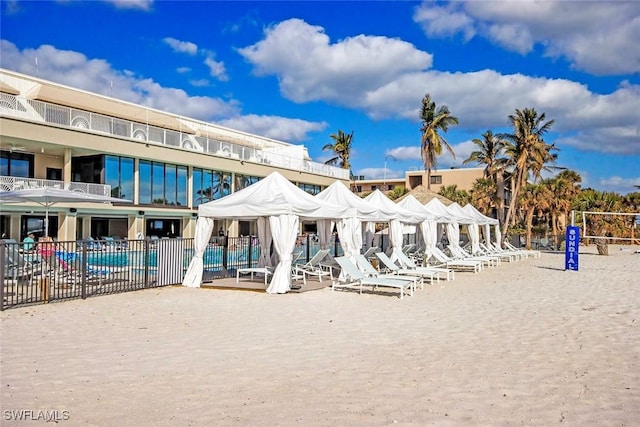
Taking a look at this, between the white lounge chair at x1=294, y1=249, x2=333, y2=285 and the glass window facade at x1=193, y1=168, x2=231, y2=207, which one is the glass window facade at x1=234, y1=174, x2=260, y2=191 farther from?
the white lounge chair at x1=294, y1=249, x2=333, y2=285

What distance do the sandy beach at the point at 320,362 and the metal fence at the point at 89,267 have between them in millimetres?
721

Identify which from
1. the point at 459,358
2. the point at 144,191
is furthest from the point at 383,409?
the point at 144,191

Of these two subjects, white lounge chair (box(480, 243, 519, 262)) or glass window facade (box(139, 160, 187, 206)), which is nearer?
white lounge chair (box(480, 243, 519, 262))

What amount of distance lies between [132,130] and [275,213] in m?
20.8

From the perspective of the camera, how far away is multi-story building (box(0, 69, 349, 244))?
2603 centimetres

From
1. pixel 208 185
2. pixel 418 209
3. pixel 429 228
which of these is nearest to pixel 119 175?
pixel 208 185

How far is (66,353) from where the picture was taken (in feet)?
21.3

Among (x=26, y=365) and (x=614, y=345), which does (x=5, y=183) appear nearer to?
(x=26, y=365)

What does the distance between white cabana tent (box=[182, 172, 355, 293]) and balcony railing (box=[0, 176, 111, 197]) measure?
1323cm

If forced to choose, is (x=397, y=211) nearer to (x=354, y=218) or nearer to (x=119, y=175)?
(x=354, y=218)

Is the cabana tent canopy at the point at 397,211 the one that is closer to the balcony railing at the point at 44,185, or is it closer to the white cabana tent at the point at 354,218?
the white cabana tent at the point at 354,218

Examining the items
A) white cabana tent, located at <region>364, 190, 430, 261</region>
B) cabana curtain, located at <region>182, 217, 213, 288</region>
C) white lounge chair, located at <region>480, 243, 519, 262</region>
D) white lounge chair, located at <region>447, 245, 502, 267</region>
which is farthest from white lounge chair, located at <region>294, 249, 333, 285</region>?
white lounge chair, located at <region>480, 243, 519, 262</region>

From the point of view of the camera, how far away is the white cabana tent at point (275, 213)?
497 inches

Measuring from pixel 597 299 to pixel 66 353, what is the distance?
11156 mm
